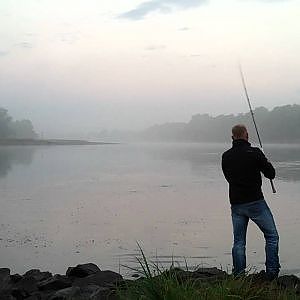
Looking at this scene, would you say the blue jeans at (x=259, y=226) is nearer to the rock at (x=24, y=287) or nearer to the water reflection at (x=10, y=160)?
the rock at (x=24, y=287)

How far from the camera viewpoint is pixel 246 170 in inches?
274

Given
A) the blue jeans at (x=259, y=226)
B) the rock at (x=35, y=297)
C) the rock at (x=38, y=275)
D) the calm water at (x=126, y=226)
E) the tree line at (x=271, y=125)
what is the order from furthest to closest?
the tree line at (x=271, y=125) → the calm water at (x=126, y=226) → the rock at (x=38, y=275) → the blue jeans at (x=259, y=226) → the rock at (x=35, y=297)

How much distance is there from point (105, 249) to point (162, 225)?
9.84ft

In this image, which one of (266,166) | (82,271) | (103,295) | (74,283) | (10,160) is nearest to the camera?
(103,295)

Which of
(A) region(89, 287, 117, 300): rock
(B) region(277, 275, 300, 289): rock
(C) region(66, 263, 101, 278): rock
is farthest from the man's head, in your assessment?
(C) region(66, 263, 101, 278): rock

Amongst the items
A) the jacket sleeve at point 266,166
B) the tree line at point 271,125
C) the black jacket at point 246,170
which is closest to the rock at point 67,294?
the black jacket at point 246,170

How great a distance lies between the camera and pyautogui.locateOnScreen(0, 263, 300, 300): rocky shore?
21.0ft

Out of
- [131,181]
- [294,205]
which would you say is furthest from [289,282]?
[131,181]

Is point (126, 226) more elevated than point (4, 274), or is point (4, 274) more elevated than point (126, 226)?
point (4, 274)

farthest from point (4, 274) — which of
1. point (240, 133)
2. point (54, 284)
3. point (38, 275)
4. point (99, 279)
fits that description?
point (240, 133)

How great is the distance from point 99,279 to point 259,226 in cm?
231

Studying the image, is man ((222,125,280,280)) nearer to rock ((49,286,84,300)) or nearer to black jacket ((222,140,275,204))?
black jacket ((222,140,275,204))

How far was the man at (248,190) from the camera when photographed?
6957 mm

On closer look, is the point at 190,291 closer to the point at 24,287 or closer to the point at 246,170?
the point at 246,170
